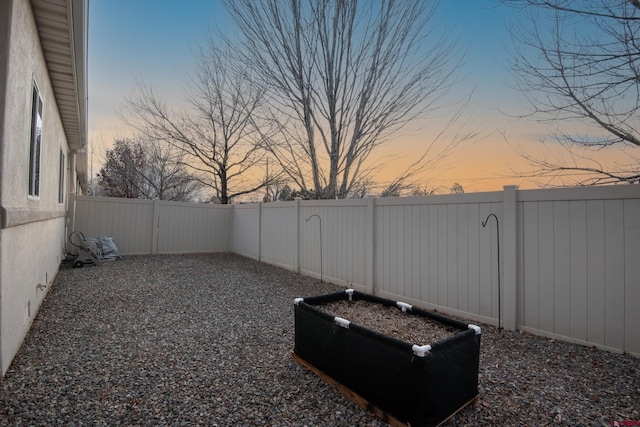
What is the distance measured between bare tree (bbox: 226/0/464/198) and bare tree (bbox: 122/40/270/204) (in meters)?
3.18

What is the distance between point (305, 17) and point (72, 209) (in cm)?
757

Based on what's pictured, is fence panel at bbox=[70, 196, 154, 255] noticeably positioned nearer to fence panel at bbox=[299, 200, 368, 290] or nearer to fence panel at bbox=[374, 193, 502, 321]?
→ fence panel at bbox=[299, 200, 368, 290]

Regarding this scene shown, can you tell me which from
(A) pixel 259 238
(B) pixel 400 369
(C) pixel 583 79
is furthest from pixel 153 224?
(C) pixel 583 79

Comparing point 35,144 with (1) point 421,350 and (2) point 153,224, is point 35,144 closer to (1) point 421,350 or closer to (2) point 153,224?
(1) point 421,350

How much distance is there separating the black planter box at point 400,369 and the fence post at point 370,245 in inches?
104

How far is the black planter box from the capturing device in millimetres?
1776

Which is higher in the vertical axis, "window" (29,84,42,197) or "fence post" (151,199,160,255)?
"window" (29,84,42,197)

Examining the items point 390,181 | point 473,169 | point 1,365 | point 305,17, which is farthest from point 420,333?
point 305,17

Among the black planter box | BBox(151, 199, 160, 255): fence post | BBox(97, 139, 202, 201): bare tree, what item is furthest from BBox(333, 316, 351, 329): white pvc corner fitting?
BBox(97, 139, 202, 201): bare tree

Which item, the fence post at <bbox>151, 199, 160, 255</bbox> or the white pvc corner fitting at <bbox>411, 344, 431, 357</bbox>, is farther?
the fence post at <bbox>151, 199, 160, 255</bbox>

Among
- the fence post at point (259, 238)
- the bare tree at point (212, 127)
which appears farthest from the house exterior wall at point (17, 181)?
the bare tree at point (212, 127)

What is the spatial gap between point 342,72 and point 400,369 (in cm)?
755

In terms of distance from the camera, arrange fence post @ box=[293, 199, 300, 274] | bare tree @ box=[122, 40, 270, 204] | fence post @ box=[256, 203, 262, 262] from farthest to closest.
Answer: bare tree @ box=[122, 40, 270, 204] < fence post @ box=[256, 203, 262, 262] < fence post @ box=[293, 199, 300, 274]

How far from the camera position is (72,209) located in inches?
318
